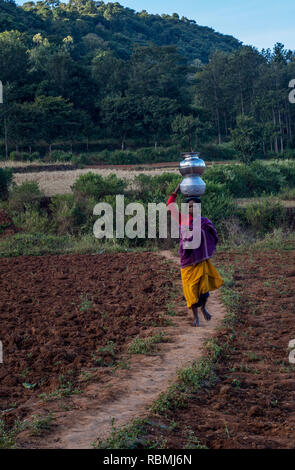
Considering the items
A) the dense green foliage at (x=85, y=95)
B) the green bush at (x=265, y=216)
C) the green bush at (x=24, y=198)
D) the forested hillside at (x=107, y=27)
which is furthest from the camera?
the forested hillside at (x=107, y=27)

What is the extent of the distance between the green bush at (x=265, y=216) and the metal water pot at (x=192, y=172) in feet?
36.2

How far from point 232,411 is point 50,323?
3476 millimetres

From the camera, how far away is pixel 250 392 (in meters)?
5.04

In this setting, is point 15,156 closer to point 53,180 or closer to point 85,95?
point 53,180

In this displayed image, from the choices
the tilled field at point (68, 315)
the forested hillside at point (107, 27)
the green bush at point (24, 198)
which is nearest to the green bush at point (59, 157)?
the green bush at point (24, 198)

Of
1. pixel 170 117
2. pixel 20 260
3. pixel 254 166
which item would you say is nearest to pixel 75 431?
pixel 20 260

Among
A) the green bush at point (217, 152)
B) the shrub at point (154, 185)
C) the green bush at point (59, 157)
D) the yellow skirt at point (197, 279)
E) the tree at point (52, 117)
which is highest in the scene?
the tree at point (52, 117)

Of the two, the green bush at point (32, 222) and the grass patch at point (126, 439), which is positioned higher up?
the green bush at point (32, 222)

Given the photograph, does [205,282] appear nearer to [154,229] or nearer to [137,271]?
[137,271]

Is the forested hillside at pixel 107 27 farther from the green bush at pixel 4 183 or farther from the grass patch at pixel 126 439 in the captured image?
the grass patch at pixel 126 439

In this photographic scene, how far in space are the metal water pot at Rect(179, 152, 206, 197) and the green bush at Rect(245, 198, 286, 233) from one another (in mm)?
11037

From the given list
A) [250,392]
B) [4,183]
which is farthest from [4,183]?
[250,392]

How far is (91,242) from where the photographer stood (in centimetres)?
1523

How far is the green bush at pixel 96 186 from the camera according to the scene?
1786cm
